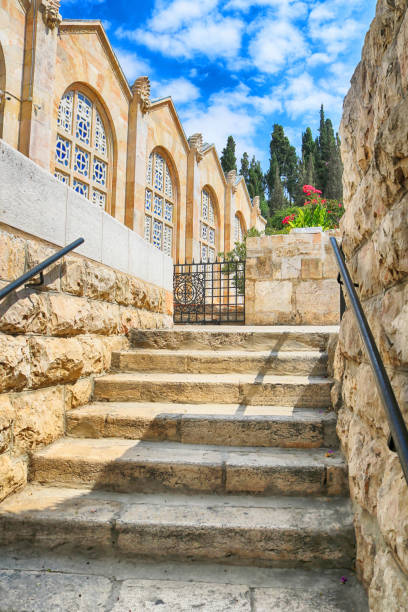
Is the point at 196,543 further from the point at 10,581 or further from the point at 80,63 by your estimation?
the point at 80,63

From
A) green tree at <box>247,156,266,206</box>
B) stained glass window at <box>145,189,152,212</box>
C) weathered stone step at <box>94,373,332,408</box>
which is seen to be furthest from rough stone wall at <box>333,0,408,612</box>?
green tree at <box>247,156,266,206</box>

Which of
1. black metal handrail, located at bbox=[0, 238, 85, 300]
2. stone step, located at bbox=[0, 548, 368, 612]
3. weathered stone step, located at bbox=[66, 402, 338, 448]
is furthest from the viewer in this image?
weathered stone step, located at bbox=[66, 402, 338, 448]

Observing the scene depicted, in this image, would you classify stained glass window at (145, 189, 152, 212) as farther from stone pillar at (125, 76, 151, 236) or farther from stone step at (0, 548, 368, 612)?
stone step at (0, 548, 368, 612)

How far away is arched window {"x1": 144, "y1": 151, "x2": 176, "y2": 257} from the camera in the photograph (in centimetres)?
1205

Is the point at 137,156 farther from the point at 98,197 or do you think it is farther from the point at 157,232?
the point at 157,232

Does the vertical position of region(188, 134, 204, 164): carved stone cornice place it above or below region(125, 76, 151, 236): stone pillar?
above

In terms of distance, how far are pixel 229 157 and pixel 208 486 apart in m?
26.3

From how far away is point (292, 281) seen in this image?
588cm

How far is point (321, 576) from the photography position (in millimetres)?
1793

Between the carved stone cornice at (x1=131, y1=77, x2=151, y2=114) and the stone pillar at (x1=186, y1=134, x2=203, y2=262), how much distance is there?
3186mm

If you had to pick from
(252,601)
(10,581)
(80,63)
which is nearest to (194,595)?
(252,601)

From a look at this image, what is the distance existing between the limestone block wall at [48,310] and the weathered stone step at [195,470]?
0.24m

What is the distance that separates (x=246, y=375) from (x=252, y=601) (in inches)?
69.4

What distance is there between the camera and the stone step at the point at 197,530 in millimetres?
1854
